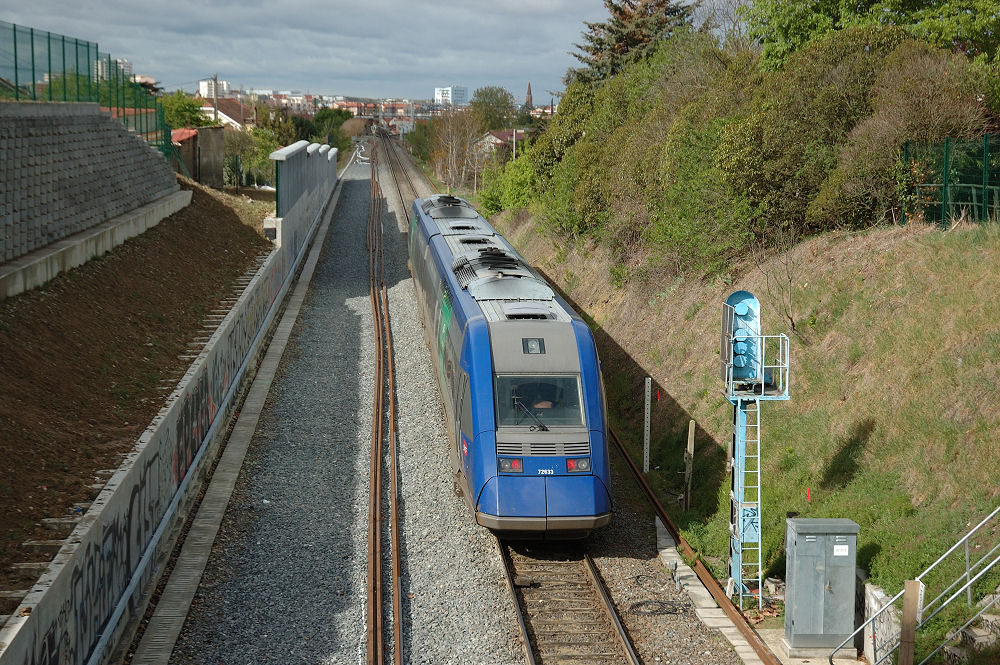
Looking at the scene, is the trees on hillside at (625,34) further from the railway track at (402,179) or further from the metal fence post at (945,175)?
the metal fence post at (945,175)

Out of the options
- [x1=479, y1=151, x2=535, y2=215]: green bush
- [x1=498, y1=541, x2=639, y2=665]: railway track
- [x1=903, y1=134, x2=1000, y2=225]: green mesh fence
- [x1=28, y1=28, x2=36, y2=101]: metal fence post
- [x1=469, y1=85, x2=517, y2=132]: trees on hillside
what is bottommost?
[x1=498, y1=541, x2=639, y2=665]: railway track

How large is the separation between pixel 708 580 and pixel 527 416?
3356mm

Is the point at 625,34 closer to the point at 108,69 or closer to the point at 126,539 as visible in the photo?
the point at 108,69

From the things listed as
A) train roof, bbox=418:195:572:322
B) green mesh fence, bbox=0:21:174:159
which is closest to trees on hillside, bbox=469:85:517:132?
green mesh fence, bbox=0:21:174:159

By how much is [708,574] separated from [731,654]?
78.4 inches

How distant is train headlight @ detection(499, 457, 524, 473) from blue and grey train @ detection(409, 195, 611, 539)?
0.01 meters

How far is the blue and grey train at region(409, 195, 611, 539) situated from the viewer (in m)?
12.1

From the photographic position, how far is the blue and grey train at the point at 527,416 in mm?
12141

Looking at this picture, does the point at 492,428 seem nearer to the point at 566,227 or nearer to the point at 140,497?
the point at 140,497

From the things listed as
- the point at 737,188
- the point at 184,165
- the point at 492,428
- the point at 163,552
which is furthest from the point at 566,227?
the point at 163,552

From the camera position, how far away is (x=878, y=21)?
26.4 metres

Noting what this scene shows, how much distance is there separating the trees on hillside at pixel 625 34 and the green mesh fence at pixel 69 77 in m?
23.2

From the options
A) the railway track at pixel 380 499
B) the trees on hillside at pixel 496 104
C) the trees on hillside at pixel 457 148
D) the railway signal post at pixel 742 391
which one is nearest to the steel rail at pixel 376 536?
the railway track at pixel 380 499

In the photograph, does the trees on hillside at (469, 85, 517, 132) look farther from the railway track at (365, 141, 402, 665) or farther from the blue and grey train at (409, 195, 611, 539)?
the blue and grey train at (409, 195, 611, 539)
